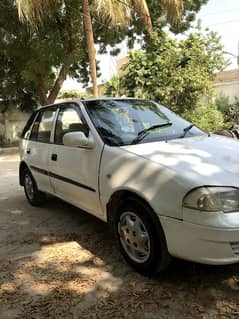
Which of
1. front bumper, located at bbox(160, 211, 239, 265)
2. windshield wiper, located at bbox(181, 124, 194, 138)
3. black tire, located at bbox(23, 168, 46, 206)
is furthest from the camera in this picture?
black tire, located at bbox(23, 168, 46, 206)

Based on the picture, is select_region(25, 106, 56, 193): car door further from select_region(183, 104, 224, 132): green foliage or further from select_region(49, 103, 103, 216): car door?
select_region(183, 104, 224, 132): green foliage

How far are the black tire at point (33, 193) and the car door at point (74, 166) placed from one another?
1.03 m

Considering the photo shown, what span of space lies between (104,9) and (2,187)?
523 centimetres

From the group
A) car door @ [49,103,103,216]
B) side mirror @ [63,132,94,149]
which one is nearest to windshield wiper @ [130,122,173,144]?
car door @ [49,103,103,216]

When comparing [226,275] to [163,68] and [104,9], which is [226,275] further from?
[163,68]

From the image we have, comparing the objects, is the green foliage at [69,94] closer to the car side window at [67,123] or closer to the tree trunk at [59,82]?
the tree trunk at [59,82]

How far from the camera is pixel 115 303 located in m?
3.11

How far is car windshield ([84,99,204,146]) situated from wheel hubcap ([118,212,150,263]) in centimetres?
81

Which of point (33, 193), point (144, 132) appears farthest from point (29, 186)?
point (144, 132)

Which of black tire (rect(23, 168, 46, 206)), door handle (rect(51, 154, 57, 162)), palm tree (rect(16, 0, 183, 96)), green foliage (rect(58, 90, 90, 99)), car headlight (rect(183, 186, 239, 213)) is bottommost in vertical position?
black tire (rect(23, 168, 46, 206))

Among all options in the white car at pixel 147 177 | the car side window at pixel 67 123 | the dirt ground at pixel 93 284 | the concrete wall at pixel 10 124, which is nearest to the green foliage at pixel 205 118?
the concrete wall at pixel 10 124

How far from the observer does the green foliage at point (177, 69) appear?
13742 mm

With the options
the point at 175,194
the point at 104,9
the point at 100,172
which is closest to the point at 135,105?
the point at 100,172

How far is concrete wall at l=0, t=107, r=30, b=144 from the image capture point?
18.4m
